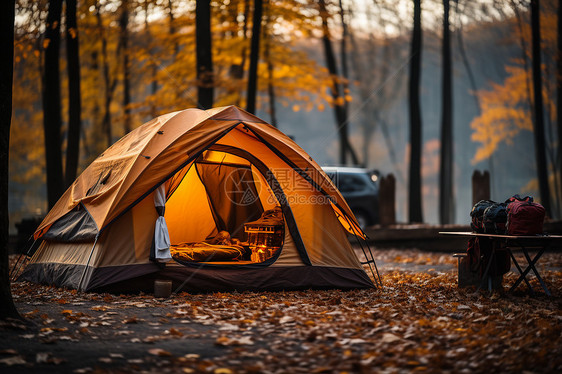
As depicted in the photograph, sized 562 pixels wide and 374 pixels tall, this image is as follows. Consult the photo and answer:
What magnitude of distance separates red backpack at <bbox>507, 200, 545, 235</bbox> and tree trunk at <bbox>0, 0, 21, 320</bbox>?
513cm

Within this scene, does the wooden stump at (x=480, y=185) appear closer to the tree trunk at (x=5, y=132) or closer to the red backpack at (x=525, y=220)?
the red backpack at (x=525, y=220)

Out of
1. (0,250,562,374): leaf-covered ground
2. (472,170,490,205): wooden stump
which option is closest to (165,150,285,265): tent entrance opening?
(0,250,562,374): leaf-covered ground

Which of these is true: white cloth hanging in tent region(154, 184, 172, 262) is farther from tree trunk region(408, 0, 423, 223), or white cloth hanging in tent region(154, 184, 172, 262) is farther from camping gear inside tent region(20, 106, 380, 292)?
tree trunk region(408, 0, 423, 223)

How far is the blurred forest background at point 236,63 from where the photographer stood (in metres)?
13.0

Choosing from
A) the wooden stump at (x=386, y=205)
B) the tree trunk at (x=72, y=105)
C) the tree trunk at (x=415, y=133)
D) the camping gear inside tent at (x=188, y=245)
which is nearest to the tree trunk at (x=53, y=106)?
the tree trunk at (x=72, y=105)

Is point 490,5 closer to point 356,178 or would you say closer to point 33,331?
point 356,178

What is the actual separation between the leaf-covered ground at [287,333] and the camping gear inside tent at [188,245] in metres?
0.34

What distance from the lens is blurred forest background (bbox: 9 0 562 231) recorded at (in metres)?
13.0

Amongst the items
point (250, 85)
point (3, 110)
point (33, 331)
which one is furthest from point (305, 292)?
point (250, 85)

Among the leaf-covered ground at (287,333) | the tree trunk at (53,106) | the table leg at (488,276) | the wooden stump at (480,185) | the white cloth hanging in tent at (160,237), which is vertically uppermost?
the tree trunk at (53,106)

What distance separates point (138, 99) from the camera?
30219mm

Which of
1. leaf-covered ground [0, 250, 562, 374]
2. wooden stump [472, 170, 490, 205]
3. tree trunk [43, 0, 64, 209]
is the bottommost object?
leaf-covered ground [0, 250, 562, 374]

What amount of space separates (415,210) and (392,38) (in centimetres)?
1397

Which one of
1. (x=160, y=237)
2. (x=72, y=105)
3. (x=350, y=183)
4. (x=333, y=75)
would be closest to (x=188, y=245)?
(x=160, y=237)
